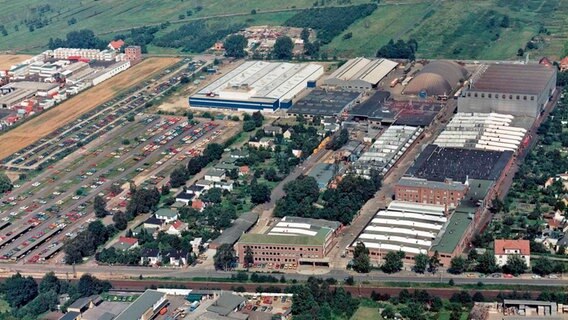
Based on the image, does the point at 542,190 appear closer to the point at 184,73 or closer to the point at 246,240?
the point at 246,240

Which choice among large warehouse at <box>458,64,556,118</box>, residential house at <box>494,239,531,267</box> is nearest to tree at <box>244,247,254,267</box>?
residential house at <box>494,239,531,267</box>

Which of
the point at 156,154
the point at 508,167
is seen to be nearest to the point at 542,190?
the point at 508,167

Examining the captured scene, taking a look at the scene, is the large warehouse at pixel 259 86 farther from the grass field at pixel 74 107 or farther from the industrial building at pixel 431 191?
the industrial building at pixel 431 191

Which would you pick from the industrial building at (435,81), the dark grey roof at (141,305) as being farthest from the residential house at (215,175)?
the industrial building at (435,81)

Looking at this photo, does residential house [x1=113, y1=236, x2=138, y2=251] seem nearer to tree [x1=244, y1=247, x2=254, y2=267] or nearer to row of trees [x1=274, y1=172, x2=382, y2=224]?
tree [x1=244, y1=247, x2=254, y2=267]

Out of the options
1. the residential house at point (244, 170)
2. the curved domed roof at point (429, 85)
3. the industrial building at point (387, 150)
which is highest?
the industrial building at point (387, 150)

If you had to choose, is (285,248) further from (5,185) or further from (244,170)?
(5,185)

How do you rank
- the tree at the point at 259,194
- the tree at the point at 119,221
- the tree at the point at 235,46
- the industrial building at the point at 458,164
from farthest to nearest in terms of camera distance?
the tree at the point at 235,46, the industrial building at the point at 458,164, the tree at the point at 259,194, the tree at the point at 119,221
